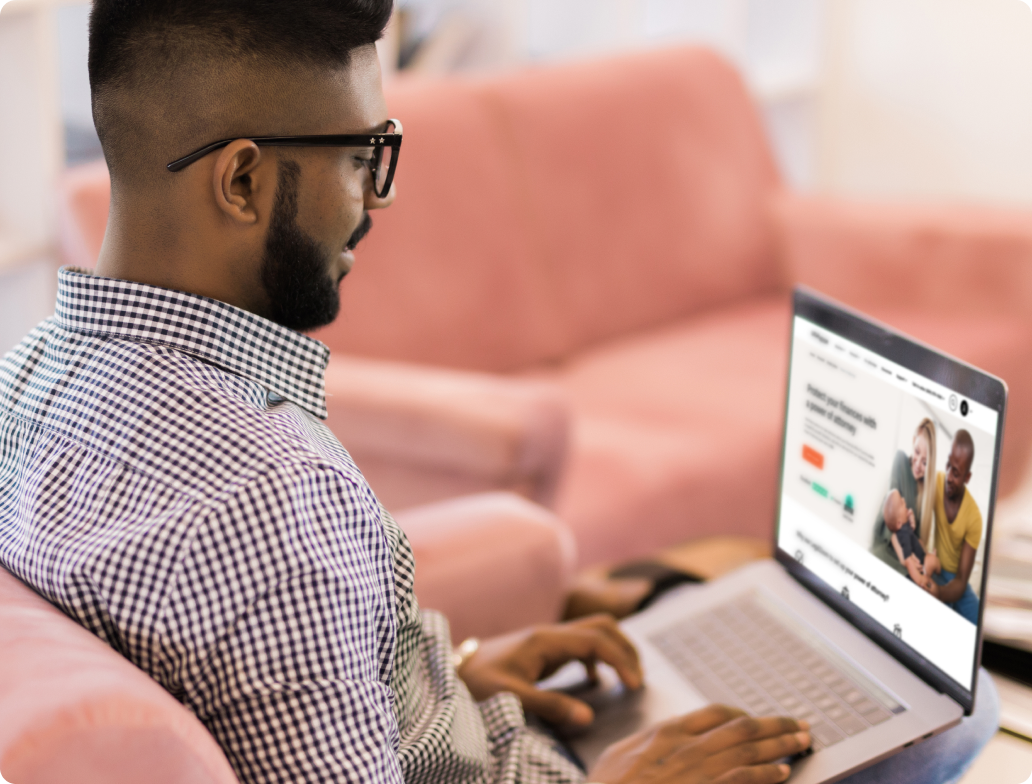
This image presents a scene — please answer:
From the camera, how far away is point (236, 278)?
31.5 inches

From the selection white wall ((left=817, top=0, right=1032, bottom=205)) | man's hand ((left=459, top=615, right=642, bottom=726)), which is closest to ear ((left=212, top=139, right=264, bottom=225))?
man's hand ((left=459, top=615, right=642, bottom=726))

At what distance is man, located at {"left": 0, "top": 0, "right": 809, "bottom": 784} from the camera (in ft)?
2.15

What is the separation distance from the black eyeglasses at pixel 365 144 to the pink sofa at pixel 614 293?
0.71 metres

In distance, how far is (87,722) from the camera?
0.56 meters

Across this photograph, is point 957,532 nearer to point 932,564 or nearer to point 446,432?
point 932,564

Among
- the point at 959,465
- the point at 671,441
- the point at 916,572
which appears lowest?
the point at 671,441

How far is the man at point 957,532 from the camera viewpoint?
0.86 metres

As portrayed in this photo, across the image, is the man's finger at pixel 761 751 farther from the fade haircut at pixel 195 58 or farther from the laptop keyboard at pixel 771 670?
the fade haircut at pixel 195 58

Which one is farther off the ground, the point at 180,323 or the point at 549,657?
the point at 180,323

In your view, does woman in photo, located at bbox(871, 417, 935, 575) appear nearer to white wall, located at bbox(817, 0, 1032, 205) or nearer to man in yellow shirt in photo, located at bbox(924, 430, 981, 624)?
Result: man in yellow shirt in photo, located at bbox(924, 430, 981, 624)

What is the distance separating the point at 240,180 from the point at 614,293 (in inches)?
62.8

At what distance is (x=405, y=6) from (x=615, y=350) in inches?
36.7

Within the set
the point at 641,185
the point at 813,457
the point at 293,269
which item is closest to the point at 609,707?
the point at 813,457

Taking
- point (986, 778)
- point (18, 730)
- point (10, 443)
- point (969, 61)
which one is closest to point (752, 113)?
point (969, 61)
